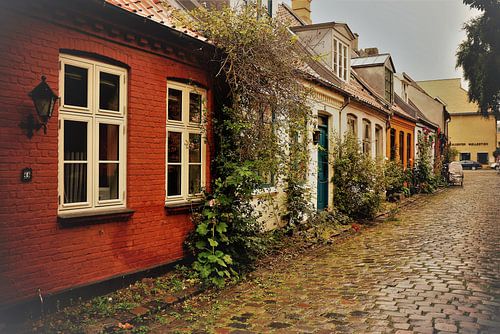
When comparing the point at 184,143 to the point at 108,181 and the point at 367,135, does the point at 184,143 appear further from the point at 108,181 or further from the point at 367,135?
the point at 367,135

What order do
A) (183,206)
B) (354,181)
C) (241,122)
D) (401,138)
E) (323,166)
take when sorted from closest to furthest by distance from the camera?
(183,206) → (241,122) → (354,181) → (323,166) → (401,138)

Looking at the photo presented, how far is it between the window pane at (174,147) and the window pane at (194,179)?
37cm

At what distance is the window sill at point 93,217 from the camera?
216 inches

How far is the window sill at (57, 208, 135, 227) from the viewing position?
18.0 ft

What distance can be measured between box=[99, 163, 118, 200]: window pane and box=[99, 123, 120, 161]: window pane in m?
0.11

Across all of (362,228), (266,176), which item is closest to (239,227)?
(266,176)

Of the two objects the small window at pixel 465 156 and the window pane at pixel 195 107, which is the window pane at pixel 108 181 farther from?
the small window at pixel 465 156

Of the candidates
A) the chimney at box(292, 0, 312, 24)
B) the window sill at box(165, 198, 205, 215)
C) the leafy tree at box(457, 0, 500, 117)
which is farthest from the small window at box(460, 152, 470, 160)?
the window sill at box(165, 198, 205, 215)

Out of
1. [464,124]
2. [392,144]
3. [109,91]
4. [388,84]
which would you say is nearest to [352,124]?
[392,144]

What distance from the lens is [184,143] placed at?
7.56 metres

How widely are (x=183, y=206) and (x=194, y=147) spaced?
40.7 inches

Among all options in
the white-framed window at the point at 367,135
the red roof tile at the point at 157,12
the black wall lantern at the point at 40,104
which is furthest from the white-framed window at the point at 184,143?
the white-framed window at the point at 367,135

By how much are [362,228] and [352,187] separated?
150 centimetres

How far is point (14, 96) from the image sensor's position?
16.3 feet
